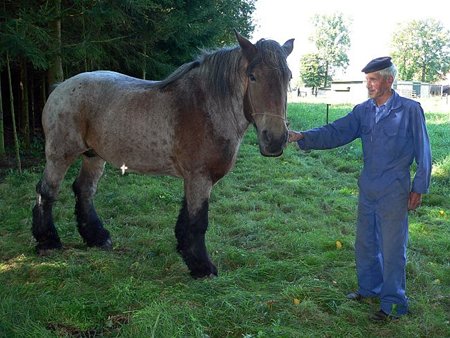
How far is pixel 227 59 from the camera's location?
398 centimetres

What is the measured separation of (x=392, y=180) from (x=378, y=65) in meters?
0.91

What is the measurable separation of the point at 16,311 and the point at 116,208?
325cm

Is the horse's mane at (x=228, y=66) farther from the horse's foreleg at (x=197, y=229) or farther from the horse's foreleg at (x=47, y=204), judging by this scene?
the horse's foreleg at (x=47, y=204)

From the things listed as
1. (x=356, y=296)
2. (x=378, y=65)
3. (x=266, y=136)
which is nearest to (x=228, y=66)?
(x=266, y=136)

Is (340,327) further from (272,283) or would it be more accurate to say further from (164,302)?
(164,302)

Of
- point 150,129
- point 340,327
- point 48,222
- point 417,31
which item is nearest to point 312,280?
point 340,327

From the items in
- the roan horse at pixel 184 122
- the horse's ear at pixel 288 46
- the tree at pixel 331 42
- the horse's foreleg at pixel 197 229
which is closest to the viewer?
the roan horse at pixel 184 122

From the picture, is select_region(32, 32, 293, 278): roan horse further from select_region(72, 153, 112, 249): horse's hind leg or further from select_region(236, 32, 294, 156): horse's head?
select_region(72, 153, 112, 249): horse's hind leg

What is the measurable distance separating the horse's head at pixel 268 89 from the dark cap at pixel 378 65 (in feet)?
2.26

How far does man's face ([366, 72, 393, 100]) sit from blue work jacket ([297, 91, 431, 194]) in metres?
0.10

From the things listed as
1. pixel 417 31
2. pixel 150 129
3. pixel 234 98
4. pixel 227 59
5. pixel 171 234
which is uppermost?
pixel 417 31

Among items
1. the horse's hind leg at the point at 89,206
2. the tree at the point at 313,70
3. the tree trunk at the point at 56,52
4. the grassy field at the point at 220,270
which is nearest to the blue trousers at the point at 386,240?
the grassy field at the point at 220,270

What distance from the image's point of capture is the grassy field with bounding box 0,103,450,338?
3225 mm

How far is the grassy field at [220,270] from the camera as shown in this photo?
322cm
